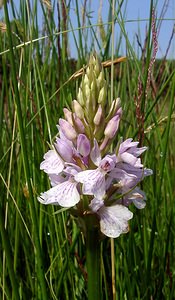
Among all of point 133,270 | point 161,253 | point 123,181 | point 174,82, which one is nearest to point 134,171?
point 123,181

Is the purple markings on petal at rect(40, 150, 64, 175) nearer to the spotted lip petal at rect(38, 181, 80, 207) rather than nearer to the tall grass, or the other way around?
the spotted lip petal at rect(38, 181, 80, 207)

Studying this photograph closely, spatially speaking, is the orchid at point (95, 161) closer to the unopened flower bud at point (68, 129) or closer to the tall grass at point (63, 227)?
the unopened flower bud at point (68, 129)

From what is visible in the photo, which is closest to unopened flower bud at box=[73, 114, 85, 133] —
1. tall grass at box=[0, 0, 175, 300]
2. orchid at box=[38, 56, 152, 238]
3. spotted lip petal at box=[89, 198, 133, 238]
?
orchid at box=[38, 56, 152, 238]

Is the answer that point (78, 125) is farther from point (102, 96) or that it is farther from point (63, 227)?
point (63, 227)

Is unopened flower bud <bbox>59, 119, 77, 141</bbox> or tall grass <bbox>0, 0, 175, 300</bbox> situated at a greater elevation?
unopened flower bud <bbox>59, 119, 77, 141</bbox>

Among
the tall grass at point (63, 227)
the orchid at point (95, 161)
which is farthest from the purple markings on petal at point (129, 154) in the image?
the tall grass at point (63, 227)

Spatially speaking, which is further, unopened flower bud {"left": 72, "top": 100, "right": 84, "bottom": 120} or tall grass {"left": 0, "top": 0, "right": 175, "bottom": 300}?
tall grass {"left": 0, "top": 0, "right": 175, "bottom": 300}

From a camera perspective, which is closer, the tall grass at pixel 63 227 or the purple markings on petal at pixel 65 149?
the purple markings on petal at pixel 65 149

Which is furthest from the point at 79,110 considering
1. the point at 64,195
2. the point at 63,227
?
the point at 63,227
